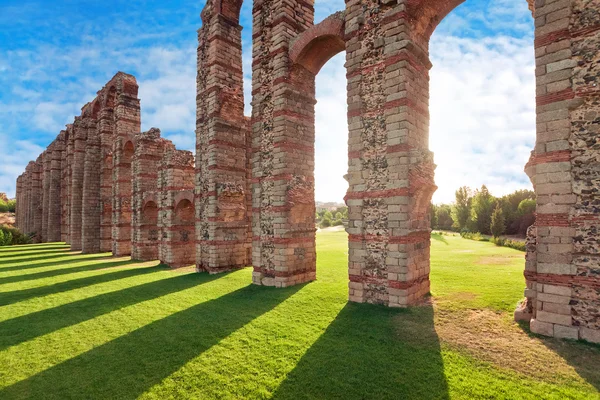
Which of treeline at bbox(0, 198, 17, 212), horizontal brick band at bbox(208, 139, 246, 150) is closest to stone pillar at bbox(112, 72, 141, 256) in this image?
horizontal brick band at bbox(208, 139, 246, 150)

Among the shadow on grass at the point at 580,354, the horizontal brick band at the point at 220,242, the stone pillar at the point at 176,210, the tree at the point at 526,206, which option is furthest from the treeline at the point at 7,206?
the tree at the point at 526,206

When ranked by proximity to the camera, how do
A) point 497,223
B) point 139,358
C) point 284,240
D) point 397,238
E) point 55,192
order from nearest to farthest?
point 139,358 → point 397,238 → point 284,240 → point 497,223 → point 55,192

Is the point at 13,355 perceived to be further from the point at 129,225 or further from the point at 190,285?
the point at 129,225

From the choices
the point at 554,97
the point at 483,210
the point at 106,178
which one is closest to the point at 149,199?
the point at 106,178

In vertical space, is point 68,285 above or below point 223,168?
below

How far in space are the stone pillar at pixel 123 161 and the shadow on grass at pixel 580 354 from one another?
23.2 meters

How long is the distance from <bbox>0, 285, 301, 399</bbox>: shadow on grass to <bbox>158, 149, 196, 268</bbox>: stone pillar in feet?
30.7

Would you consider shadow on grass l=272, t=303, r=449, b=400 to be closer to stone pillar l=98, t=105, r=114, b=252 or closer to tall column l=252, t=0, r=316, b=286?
tall column l=252, t=0, r=316, b=286

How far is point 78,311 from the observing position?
9.08 meters

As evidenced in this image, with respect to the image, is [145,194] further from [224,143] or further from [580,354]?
[580,354]

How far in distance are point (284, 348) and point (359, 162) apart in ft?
17.7

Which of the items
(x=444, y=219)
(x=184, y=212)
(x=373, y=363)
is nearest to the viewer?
(x=373, y=363)

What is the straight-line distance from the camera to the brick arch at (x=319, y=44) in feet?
34.2

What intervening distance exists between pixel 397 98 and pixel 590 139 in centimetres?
411
